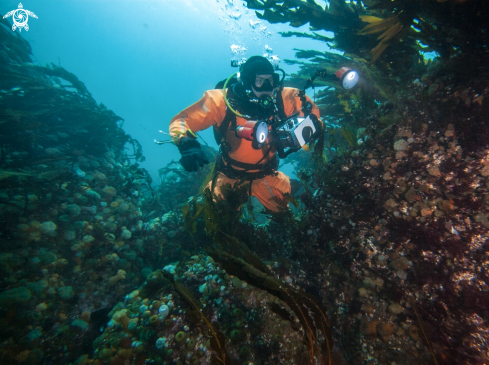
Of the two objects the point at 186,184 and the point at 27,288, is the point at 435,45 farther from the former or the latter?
the point at 186,184

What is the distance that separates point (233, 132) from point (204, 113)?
616 mm

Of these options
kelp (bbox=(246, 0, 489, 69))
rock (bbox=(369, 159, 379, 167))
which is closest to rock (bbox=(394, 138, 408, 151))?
rock (bbox=(369, 159, 379, 167))

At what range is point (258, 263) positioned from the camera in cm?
181

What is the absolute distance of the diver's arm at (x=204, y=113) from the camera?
3410 millimetres

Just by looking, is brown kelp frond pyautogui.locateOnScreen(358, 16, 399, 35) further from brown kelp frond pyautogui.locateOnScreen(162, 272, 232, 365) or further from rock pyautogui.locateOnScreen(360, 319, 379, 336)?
brown kelp frond pyautogui.locateOnScreen(162, 272, 232, 365)

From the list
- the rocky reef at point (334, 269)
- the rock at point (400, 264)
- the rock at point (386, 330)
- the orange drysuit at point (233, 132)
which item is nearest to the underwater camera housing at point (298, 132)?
the rocky reef at point (334, 269)

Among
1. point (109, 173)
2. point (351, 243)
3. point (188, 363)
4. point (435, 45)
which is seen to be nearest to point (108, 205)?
point (109, 173)

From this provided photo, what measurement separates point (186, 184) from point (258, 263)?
20.5ft

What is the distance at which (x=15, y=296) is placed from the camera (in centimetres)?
245

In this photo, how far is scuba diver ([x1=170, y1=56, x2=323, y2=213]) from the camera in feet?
9.35

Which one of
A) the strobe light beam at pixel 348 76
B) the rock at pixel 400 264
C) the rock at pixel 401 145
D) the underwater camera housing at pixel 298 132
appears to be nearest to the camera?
the rock at pixel 400 264

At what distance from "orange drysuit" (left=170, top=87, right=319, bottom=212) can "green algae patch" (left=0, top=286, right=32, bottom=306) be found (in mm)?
2759

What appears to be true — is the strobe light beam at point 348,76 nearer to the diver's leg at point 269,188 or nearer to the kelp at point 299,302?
the diver's leg at point 269,188

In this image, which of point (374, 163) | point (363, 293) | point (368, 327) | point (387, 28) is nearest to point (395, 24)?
point (387, 28)
